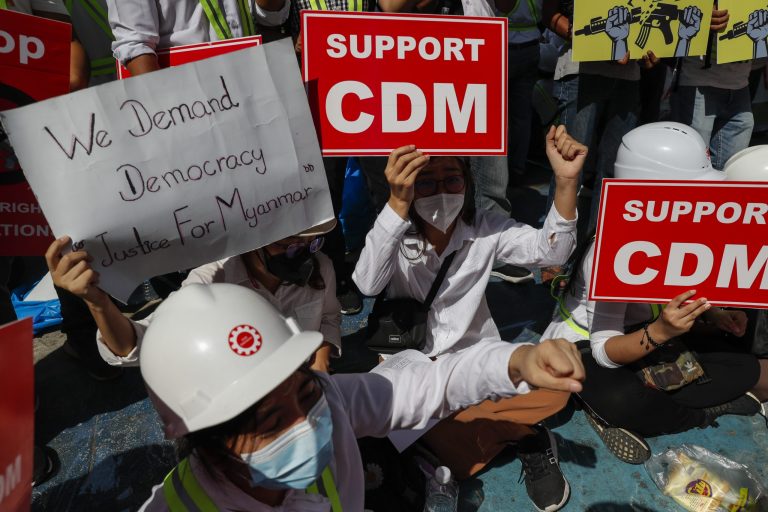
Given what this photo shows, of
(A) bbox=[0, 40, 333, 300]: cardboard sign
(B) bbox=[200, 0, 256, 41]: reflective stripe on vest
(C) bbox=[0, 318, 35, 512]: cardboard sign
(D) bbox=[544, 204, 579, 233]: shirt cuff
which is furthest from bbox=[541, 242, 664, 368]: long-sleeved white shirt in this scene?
(B) bbox=[200, 0, 256, 41]: reflective stripe on vest

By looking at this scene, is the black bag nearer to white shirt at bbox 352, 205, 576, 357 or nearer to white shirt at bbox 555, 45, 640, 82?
white shirt at bbox 352, 205, 576, 357

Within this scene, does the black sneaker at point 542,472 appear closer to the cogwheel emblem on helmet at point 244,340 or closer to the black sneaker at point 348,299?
the black sneaker at point 348,299

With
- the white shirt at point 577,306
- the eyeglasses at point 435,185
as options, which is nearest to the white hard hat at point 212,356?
the eyeglasses at point 435,185

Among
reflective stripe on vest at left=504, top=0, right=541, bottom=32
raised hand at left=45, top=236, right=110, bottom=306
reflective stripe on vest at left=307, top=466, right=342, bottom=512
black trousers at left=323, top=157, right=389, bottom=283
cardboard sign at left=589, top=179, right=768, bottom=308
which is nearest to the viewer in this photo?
reflective stripe on vest at left=307, top=466, right=342, bottom=512

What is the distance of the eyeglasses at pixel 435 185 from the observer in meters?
2.43

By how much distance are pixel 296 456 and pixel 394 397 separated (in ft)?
1.53

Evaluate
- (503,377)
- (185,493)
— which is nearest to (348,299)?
(503,377)

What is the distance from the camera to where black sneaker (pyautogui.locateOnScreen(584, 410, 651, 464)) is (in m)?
2.59

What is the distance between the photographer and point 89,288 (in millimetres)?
1711

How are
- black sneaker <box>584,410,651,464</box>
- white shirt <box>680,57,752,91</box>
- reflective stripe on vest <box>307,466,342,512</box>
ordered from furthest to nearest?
1. white shirt <box>680,57,752,91</box>
2. black sneaker <box>584,410,651,464</box>
3. reflective stripe on vest <box>307,466,342,512</box>

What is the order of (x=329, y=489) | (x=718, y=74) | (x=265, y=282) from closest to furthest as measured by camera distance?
(x=329, y=489) → (x=265, y=282) → (x=718, y=74)

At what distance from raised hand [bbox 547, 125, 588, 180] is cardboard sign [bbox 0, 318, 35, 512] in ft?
6.17

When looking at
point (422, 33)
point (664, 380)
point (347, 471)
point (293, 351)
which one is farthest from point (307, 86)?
point (664, 380)

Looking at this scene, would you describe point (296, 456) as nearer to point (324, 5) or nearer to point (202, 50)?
point (202, 50)
